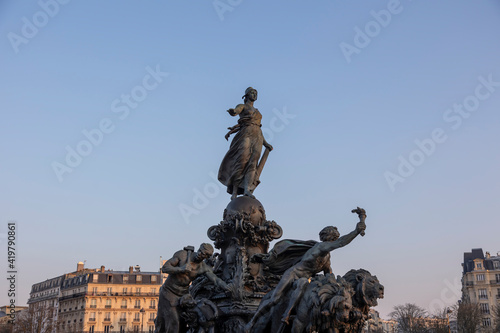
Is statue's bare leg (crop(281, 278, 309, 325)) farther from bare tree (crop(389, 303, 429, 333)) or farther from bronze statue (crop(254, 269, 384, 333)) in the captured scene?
bare tree (crop(389, 303, 429, 333))

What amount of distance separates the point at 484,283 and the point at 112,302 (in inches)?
A: 2354

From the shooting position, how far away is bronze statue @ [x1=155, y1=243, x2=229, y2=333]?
997 cm

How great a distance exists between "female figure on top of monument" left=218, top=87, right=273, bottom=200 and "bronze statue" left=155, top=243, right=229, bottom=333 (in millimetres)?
4020

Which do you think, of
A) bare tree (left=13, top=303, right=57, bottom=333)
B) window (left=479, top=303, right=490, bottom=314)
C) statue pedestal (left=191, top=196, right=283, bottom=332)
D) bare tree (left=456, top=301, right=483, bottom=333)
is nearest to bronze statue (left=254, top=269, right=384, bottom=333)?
statue pedestal (left=191, top=196, right=283, bottom=332)

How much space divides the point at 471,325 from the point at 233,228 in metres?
52.1

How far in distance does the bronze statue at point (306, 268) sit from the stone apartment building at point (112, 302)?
259ft

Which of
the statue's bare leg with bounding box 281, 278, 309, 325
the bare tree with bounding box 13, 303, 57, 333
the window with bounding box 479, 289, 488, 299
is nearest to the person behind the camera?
the statue's bare leg with bounding box 281, 278, 309, 325

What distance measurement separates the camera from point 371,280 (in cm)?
915

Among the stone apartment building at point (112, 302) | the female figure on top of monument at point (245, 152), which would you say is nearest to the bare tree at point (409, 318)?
the stone apartment building at point (112, 302)

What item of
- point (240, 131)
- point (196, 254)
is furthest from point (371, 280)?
point (240, 131)

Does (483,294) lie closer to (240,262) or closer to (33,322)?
(33,322)

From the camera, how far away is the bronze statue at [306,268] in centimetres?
918

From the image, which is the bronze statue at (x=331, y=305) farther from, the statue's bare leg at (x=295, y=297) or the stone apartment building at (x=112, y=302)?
the stone apartment building at (x=112, y=302)

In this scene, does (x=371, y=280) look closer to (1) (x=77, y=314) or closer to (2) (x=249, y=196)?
(2) (x=249, y=196)
